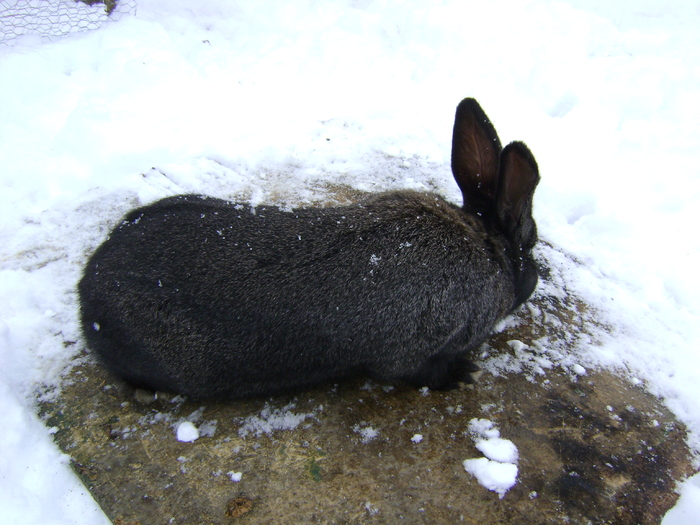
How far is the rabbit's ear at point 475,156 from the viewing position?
9.72 ft

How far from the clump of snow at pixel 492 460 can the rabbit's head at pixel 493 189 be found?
0.86m

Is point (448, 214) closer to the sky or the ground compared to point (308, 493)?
closer to the sky

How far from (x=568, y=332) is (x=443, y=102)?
3.46m

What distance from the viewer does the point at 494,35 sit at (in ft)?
21.2

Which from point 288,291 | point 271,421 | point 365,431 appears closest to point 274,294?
point 288,291

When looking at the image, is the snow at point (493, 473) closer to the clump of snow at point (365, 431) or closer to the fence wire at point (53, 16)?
the clump of snow at point (365, 431)

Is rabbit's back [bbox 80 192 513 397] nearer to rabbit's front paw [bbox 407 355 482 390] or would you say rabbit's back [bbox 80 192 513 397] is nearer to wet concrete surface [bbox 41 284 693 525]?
rabbit's front paw [bbox 407 355 482 390]

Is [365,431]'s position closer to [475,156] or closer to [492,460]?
[492,460]

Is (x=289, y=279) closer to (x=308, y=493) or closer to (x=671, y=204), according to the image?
(x=308, y=493)

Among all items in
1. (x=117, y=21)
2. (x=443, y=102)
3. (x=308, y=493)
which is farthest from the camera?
(x=117, y=21)

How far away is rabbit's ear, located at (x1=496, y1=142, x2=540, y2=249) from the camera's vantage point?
2.65 metres

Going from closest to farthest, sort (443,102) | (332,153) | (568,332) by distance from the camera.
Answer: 1. (568,332)
2. (332,153)
3. (443,102)

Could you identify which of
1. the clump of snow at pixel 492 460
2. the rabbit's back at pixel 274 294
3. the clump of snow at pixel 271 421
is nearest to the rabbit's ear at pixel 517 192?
the rabbit's back at pixel 274 294

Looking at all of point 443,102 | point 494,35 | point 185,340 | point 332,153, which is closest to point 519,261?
point 185,340
